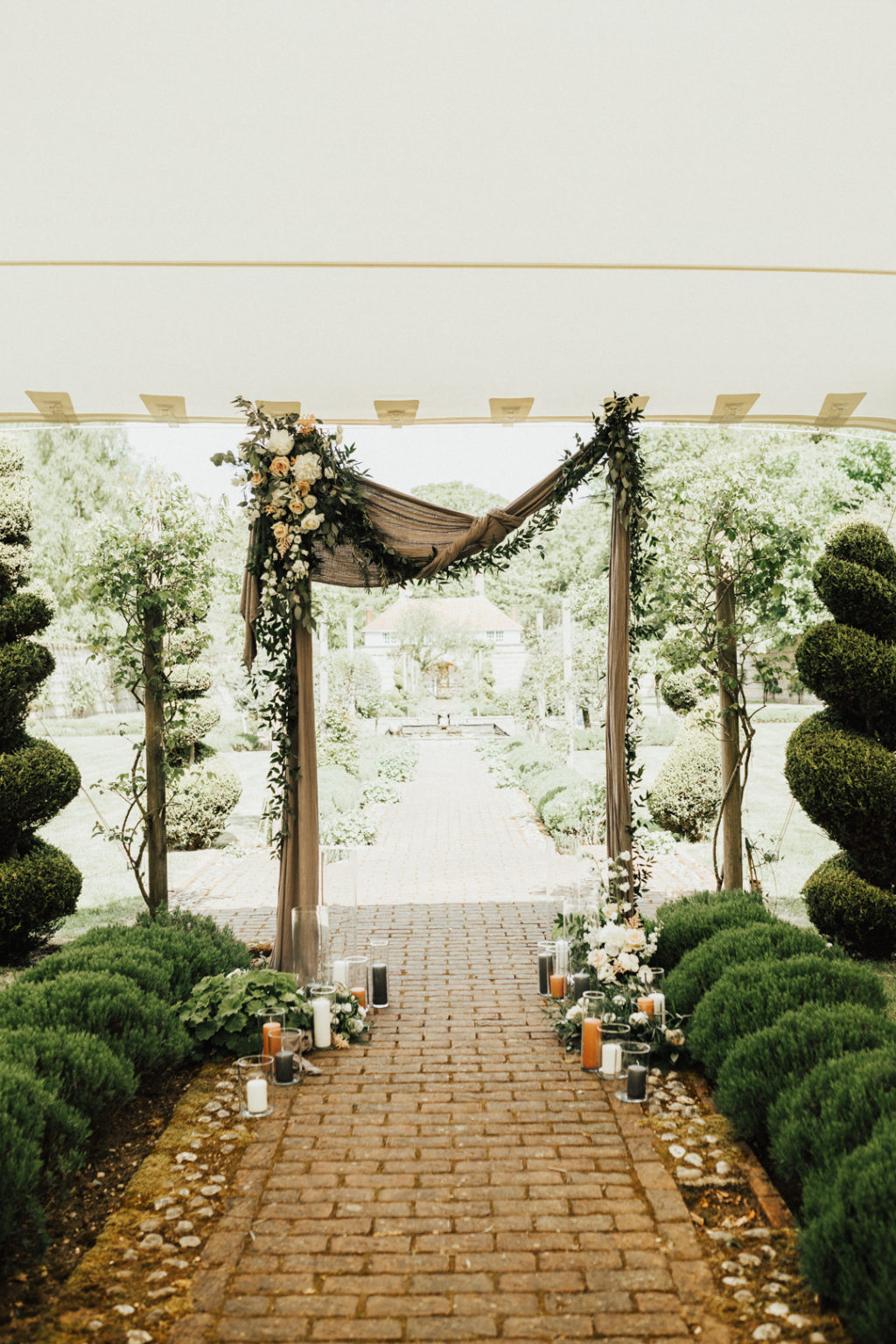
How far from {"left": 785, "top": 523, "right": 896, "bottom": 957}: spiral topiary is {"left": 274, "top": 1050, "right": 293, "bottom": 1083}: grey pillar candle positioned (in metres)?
3.37

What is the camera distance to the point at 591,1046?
4.23 metres

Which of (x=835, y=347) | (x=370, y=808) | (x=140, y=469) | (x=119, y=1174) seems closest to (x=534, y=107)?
(x=835, y=347)

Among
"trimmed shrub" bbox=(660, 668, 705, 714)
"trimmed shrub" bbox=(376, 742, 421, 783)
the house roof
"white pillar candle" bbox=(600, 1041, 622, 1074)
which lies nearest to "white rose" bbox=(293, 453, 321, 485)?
"white pillar candle" bbox=(600, 1041, 622, 1074)

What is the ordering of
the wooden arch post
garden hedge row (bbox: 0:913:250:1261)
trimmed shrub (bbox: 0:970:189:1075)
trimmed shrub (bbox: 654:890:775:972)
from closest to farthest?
1. garden hedge row (bbox: 0:913:250:1261)
2. trimmed shrub (bbox: 0:970:189:1075)
3. trimmed shrub (bbox: 654:890:775:972)
4. the wooden arch post

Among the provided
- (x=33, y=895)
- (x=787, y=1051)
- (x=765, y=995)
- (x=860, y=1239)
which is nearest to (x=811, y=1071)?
(x=787, y=1051)

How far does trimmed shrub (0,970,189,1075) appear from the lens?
3.62 meters

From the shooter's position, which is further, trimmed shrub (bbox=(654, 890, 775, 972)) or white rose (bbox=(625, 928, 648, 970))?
trimmed shrub (bbox=(654, 890, 775, 972))

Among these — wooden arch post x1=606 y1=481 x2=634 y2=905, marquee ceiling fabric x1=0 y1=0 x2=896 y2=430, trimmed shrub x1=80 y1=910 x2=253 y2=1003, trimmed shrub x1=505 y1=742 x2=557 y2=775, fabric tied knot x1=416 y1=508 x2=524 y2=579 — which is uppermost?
marquee ceiling fabric x1=0 y1=0 x2=896 y2=430

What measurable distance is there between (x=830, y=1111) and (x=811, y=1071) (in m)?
0.30

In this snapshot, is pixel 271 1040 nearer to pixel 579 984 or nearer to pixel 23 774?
pixel 579 984

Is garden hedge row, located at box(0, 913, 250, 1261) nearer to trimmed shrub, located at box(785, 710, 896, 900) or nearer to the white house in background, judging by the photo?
trimmed shrub, located at box(785, 710, 896, 900)

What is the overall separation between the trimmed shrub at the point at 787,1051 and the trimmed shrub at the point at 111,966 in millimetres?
2403

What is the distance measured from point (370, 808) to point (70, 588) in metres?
6.83

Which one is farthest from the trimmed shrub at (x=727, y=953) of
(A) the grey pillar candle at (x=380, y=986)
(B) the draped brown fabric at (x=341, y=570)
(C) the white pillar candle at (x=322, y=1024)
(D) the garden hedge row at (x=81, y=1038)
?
(D) the garden hedge row at (x=81, y=1038)
